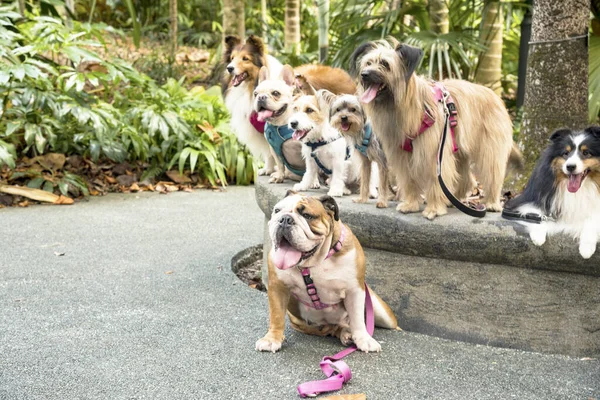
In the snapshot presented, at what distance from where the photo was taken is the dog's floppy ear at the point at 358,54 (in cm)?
378

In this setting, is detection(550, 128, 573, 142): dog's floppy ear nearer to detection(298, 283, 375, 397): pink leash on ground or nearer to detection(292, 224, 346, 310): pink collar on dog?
detection(292, 224, 346, 310): pink collar on dog

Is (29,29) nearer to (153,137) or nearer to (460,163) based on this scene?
(153,137)

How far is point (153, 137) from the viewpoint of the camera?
879 cm

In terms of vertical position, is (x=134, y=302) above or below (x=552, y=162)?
below

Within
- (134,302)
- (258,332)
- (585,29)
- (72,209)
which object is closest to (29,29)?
(72,209)

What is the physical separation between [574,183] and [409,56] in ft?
3.70

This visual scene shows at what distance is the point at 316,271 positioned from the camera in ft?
11.3

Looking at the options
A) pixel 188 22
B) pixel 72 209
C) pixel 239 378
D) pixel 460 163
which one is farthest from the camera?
pixel 188 22

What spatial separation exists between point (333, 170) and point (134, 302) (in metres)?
1.68

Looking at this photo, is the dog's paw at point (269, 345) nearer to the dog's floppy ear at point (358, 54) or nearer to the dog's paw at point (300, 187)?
the dog's paw at point (300, 187)

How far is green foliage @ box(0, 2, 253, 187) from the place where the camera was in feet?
24.8

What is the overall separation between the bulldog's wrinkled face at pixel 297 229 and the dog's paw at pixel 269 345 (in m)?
0.55

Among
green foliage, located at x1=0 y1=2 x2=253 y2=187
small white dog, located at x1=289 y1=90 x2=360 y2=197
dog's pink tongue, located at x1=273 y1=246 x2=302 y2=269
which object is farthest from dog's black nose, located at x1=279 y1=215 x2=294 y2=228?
green foliage, located at x1=0 y1=2 x2=253 y2=187

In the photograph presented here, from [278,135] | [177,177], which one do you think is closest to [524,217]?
[278,135]
